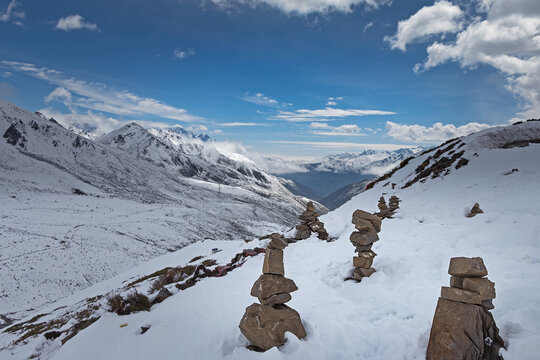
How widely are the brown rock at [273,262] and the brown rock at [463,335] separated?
367 cm

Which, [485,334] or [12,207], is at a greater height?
[485,334]

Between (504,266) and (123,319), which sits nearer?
(504,266)

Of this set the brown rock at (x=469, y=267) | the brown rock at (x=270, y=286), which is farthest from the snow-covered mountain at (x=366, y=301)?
the brown rock at (x=469, y=267)

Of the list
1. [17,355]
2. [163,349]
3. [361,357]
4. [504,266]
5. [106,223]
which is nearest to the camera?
→ [361,357]

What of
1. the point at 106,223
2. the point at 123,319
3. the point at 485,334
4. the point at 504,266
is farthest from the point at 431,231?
the point at 106,223

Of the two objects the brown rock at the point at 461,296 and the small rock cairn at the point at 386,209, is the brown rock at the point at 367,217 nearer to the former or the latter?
the brown rock at the point at 461,296

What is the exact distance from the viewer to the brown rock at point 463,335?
497cm

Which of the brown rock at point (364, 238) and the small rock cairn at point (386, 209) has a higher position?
the small rock cairn at point (386, 209)

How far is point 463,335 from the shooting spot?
16.5 feet

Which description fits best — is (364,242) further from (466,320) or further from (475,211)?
(475,211)

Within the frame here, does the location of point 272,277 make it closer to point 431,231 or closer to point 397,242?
point 397,242

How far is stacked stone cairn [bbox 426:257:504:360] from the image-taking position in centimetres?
500

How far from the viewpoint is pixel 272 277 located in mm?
7195

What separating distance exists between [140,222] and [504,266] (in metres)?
108
